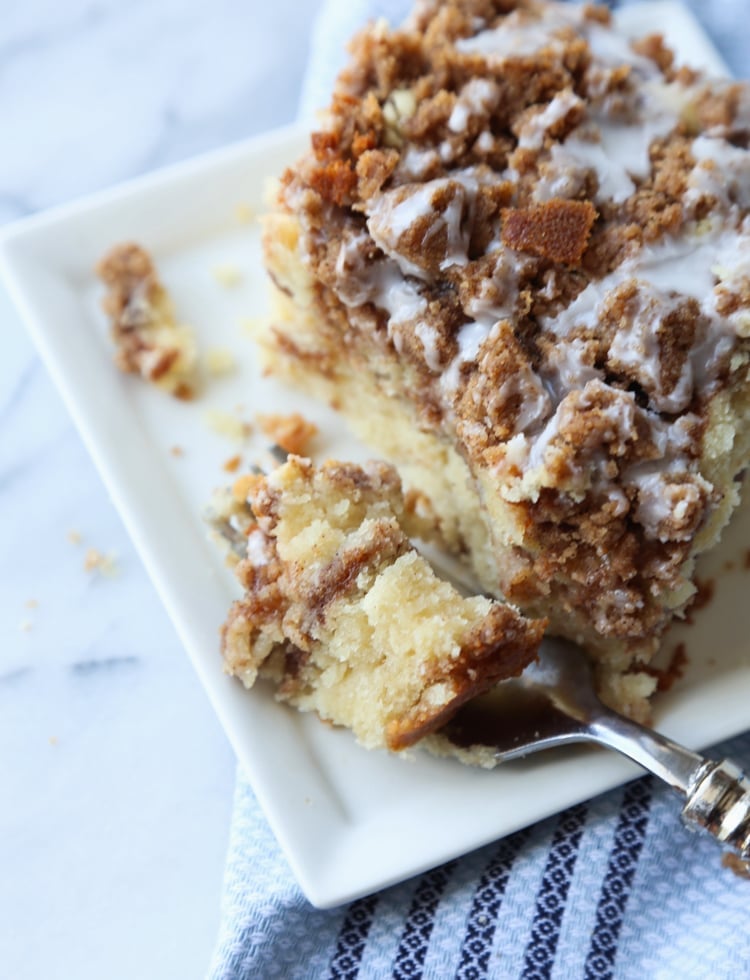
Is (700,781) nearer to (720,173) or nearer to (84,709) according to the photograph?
(720,173)

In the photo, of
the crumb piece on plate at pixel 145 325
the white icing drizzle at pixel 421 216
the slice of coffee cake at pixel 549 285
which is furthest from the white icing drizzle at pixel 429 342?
the crumb piece on plate at pixel 145 325

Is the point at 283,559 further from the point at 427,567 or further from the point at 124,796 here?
the point at 124,796

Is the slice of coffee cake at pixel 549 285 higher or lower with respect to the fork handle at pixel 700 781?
higher

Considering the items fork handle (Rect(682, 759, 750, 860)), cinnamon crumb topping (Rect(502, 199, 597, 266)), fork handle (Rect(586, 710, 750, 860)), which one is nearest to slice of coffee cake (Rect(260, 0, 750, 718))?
cinnamon crumb topping (Rect(502, 199, 597, 266))

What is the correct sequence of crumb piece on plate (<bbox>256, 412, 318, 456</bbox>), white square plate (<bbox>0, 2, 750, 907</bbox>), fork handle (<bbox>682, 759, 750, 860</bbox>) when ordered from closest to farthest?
fork handle (<bbox>682, 759, 750, 860</bbox>), white square plate (<bbox>0, 2, 750, 907</bbox>), crumb piece on plate (<bbox>256, 412, 318, 456</bbox>)

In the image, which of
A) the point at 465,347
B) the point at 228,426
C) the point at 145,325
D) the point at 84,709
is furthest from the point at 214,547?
the point at 465,347

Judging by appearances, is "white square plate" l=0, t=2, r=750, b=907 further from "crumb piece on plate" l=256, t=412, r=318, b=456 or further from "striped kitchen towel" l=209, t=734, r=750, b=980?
"striped kitchen towel" l=209, t=734, r=750, b=980

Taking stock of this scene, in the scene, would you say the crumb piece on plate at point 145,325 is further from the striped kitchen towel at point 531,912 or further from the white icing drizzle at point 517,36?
the striped kitchen towel at point 531,912
